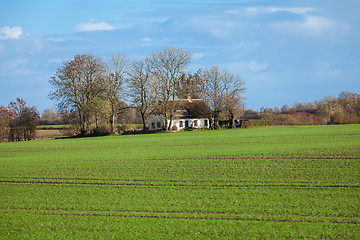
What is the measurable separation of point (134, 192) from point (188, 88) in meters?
58.2

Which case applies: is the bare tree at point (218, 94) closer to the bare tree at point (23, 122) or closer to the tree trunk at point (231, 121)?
the tree trunk at point (231, 121)

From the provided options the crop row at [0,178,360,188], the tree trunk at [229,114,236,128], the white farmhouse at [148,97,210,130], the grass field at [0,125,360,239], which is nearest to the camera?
the grass field at [0,125,360,239]

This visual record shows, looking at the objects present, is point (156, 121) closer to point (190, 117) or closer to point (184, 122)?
point (184, 122)

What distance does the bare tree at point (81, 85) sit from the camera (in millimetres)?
60719

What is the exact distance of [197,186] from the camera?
16.1m

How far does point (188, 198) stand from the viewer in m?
13.9

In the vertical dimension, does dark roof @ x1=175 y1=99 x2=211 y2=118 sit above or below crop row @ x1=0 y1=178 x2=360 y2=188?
above

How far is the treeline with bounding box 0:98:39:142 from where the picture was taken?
54031 millimetres

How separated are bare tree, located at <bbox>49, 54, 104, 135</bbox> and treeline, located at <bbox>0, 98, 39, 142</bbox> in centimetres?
548

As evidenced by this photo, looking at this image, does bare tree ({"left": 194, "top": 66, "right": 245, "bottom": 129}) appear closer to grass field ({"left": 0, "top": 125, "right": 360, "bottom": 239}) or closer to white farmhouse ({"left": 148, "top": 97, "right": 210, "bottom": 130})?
white farmhouse ({"left": 148, "top": 97, "right": 210, "bottom": 130})

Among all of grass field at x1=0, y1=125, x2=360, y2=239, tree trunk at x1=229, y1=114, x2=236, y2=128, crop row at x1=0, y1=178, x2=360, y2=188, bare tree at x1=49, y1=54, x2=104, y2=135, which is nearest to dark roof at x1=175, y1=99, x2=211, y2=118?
tree trunk at x1=229, y1=114, x2=236, y2=128

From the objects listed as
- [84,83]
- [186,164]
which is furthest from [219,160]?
[84,83]

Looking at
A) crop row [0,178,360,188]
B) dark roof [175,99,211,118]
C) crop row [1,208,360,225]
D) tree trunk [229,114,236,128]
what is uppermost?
dark roof [175,99,211,118]

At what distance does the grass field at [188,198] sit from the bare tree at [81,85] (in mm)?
38656
